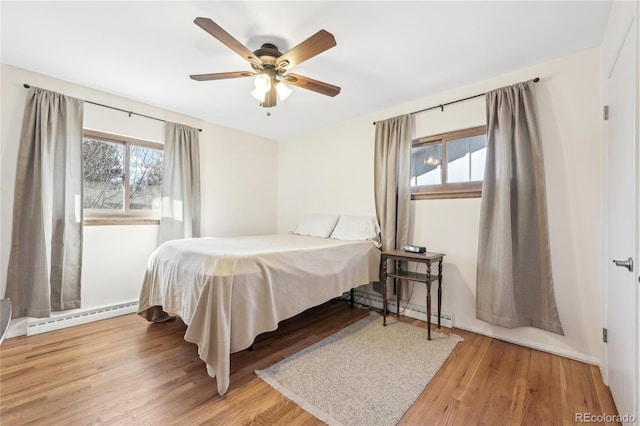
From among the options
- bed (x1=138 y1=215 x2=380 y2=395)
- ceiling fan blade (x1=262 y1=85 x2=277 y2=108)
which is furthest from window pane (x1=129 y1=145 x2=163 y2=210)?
ceiling fan blade (x1=262 y1=85 x2=277 y2=108)

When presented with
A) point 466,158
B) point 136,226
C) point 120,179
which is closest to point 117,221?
point 136,226

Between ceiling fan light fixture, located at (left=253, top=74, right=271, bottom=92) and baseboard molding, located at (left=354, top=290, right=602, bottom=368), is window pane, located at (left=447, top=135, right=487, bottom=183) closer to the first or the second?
baseboard molding, located at (left=354, top=290, right=602, bottom=368)

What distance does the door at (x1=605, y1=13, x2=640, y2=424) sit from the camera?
3.89 feet

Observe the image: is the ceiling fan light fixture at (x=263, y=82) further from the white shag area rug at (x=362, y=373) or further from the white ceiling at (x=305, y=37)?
the white shag area rug at (x=362, y=373)

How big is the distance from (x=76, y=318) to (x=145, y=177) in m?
1.60

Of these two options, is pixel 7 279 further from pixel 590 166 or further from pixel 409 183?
pixel 590 166

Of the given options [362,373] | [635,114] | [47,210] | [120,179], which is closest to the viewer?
[635,114]

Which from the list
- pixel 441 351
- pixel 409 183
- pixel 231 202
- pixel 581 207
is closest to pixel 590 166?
pixel 581 207

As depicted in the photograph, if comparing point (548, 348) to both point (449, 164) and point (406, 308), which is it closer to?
→ point (406, 308)

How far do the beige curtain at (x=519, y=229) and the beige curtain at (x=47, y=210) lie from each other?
389 cm

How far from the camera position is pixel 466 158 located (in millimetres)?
2596

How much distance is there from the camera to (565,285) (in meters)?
2.04

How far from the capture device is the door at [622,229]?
1186 millimetres

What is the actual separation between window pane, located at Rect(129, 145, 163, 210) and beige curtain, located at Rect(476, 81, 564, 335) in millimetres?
3641
